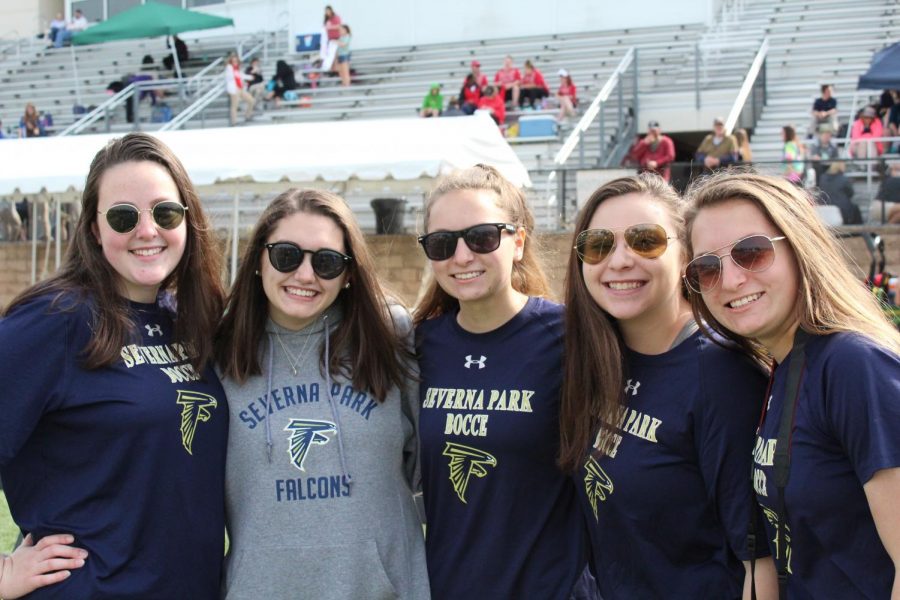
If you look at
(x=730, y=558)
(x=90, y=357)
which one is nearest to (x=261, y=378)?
(x=90, y=357)

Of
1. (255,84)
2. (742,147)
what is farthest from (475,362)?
(255,84)

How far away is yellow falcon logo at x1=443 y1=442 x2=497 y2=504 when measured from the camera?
3.01m

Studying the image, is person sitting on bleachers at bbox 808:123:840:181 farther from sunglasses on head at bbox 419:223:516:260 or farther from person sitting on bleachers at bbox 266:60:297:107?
person sitting on bleachers at bbox 266:60:297:107

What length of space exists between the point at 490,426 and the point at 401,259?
36.2 feet

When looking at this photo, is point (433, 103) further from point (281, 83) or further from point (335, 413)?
point (335, 413)

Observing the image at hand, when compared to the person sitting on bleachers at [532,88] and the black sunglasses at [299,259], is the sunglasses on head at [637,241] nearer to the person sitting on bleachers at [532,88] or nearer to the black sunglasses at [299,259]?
the black sunglasses at [299,259]

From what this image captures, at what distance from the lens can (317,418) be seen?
302cm

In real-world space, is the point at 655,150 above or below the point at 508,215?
above

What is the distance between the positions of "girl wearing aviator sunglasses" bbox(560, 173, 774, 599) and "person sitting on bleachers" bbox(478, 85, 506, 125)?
51.2ft

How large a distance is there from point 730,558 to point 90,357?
5.89ft

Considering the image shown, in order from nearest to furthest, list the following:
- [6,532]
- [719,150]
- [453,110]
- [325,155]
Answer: [6,532], [325,155], [719,150], [453,110]

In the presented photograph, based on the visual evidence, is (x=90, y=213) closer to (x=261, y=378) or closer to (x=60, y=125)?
(x=261, y=378)

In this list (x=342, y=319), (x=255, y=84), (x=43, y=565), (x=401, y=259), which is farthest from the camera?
(x=255, y=84)

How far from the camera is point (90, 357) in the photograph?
2.73m
